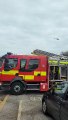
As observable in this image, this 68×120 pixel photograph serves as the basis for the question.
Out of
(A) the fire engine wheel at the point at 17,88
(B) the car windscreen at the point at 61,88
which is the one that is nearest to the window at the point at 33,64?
(A) the fire engine wheel at the point at 17,88

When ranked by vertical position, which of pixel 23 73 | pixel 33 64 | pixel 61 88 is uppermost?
pixel 33 64

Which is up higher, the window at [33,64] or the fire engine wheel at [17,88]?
the window at [33,64]

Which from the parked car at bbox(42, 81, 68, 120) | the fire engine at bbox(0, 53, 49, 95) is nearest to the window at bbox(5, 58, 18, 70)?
the fire engine at bbox(0, 53, 49, 95)

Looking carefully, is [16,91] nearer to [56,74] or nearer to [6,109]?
[56,74]

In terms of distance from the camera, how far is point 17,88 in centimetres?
2148

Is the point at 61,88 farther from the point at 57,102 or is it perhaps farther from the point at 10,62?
the point at 10,62

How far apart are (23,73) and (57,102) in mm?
10897

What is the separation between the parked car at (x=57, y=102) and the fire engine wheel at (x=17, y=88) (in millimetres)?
8232

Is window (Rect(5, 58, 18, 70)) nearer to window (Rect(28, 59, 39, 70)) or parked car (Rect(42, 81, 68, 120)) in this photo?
window (Rect(28, 59, 39, 70))

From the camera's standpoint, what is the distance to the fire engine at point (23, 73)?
70.8ft

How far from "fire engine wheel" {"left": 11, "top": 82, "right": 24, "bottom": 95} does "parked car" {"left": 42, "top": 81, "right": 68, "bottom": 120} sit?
8232 mm

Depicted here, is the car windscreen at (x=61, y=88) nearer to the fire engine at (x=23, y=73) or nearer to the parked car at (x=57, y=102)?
the parked car at (x=57, y=102)

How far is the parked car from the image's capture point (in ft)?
33.3

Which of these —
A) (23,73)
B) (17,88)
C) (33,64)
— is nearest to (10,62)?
(23,73)
